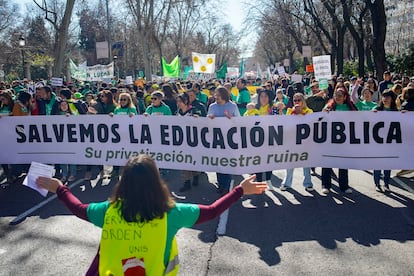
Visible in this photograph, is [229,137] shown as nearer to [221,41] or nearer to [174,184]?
[174,184]

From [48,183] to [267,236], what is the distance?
10.0ft

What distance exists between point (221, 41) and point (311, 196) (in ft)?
254

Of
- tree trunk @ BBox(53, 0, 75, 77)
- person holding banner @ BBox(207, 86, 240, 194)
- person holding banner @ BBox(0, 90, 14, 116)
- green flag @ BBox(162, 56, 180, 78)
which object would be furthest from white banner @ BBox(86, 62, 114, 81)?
person holding banner @ BBox(207, 86, 240, 194)

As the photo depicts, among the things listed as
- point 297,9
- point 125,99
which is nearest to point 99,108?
point 125,99

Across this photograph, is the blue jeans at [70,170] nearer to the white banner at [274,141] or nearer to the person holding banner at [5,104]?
the person holding banner at [5,104]

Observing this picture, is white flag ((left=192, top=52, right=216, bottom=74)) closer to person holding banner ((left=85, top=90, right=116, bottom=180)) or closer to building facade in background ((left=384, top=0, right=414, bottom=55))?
person holding banner ((left=85, top=90, right=116, bottom=180))

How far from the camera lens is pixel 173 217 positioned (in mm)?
2547

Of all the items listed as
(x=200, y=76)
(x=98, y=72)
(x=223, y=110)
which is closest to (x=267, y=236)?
(x=223, y=110)

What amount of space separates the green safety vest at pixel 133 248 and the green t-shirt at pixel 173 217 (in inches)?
1.9

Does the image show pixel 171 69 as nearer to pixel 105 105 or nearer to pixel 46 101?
pixel 105 105

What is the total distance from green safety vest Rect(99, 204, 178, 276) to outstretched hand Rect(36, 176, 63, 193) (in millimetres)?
634

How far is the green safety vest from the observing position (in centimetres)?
241

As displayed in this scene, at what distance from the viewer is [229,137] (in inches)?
261

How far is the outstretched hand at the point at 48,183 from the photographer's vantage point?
9.53 feet
